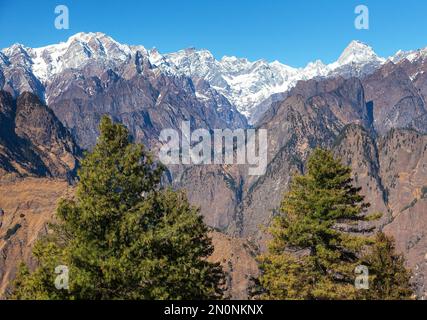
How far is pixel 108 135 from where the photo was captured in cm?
3189

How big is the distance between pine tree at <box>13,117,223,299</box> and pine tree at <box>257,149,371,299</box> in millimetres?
6092

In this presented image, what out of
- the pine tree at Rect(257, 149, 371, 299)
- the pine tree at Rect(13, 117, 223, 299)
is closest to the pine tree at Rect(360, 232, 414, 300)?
the pine tree at Rect(257, 149, 371, 299)

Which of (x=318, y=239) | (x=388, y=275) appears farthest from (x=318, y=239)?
(x=388, y=275)

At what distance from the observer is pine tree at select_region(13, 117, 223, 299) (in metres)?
26.3

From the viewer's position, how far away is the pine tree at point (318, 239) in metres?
33.1

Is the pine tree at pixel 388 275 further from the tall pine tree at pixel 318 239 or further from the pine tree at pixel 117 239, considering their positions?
the pine tree at pixel 117 239

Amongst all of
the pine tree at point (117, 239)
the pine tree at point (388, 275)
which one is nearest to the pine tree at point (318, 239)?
the pine tree at point (117, 239)

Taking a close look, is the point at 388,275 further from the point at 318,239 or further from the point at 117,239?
the point at 117,239

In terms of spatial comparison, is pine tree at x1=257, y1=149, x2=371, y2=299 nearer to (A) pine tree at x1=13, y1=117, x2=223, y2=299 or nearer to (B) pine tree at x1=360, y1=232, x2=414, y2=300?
(A) pine tree at x1=13, y1=117, x2=223, y2=299

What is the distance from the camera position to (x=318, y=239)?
33625 mm

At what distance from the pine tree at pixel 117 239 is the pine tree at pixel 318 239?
240 inches

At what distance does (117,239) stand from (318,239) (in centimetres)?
1313

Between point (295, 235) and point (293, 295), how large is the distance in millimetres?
3769
